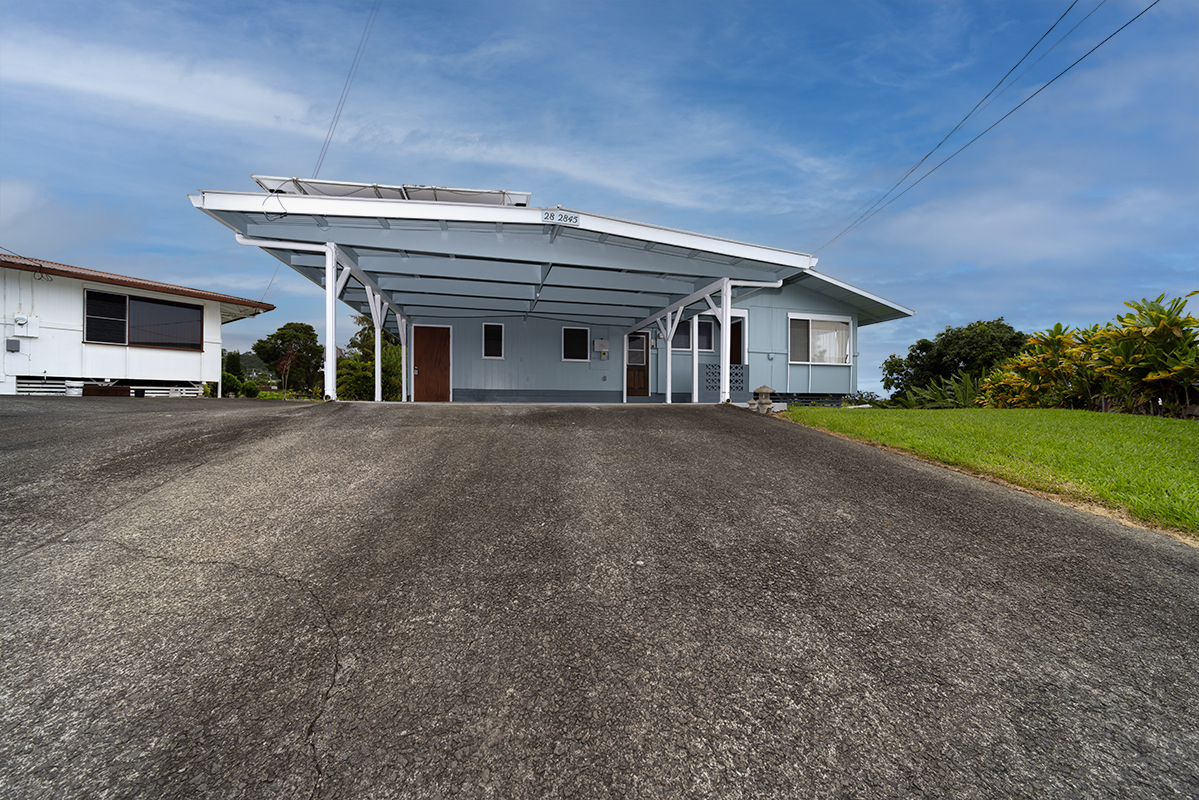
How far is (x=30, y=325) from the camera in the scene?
11.1 metres

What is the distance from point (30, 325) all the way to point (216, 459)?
37.4 feet

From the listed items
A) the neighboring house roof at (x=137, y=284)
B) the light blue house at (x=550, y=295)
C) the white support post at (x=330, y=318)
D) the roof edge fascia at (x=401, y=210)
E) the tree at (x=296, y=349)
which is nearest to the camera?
the roof edge fascia at (x=401, y=210)

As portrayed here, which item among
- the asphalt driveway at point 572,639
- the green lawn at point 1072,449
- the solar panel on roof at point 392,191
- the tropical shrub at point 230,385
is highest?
the solar panel on roof at point 392,191

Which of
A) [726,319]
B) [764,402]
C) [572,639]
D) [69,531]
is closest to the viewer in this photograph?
[572,639]

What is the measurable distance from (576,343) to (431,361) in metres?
4.16

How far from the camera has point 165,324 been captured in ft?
42.9

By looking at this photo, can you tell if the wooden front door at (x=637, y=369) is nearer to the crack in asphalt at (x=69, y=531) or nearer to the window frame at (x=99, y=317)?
the crack in asphalt at (x=69, y=531)

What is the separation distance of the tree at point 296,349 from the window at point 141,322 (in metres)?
18.1

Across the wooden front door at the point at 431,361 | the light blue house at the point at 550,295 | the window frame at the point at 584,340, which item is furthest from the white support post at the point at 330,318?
the window frame at the point at 584,340

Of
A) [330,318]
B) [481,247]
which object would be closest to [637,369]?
[481,247]

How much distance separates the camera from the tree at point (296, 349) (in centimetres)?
3094

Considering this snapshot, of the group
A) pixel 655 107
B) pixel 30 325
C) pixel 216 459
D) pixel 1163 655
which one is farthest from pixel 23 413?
pixel 655 107

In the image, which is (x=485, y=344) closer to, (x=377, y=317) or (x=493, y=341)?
(x=493, y=341)

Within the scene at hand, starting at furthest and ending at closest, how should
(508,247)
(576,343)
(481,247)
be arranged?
(576,343)
(508,247)
(481,247)
